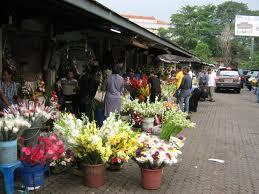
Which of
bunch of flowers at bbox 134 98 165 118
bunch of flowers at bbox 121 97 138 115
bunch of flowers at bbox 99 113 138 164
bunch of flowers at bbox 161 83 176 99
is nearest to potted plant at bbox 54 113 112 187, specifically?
bunch of flowers at bbox 99 113 138 164

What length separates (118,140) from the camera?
604 cm

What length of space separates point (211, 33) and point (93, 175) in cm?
6521

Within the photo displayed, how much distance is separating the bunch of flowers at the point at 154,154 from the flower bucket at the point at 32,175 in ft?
4.82

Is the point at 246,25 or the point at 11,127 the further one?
the point at 246,25

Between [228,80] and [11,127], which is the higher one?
[228,80]

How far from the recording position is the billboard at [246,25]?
64000 millimetres

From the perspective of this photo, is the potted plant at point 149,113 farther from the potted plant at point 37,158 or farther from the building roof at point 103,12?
the potted plant at point 37,158

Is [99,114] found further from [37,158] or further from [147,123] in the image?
[37,158]

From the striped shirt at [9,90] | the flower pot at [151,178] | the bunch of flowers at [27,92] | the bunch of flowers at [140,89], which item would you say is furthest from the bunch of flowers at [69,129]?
the bunch of flowers at [140,89]

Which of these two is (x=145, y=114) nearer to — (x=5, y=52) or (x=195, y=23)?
(x=5, y=52)

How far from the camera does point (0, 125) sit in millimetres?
5059

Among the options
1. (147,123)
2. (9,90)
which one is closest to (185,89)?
(147,123)

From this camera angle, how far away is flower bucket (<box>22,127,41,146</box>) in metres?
6.00

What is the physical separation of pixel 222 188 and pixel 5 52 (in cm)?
558
